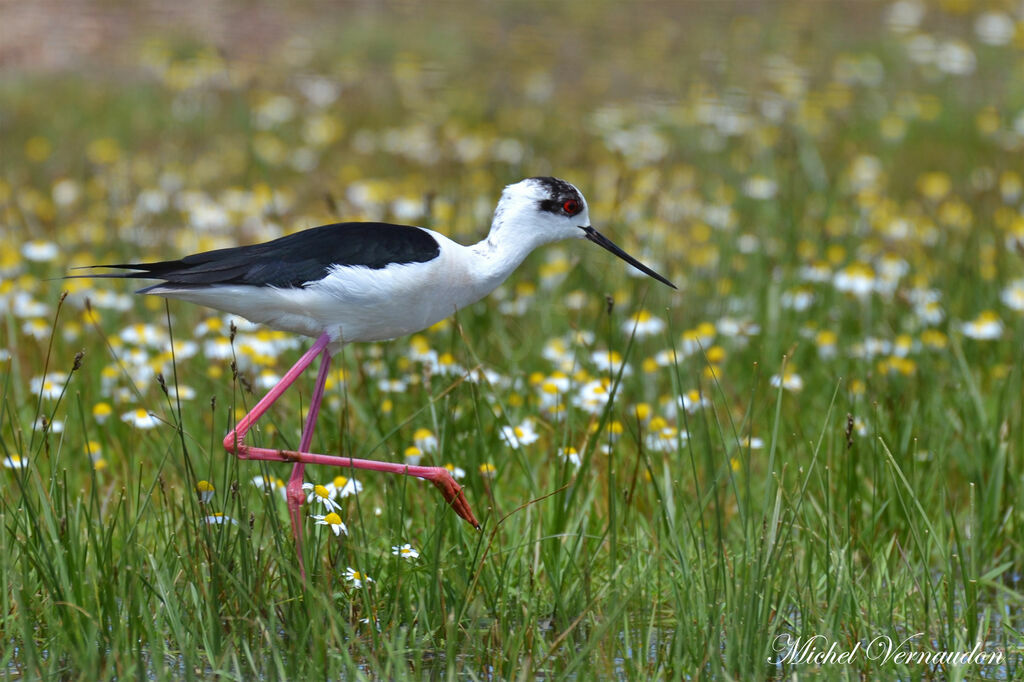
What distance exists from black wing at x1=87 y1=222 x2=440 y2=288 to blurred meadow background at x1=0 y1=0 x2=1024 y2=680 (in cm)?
34

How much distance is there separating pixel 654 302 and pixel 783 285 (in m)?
0.59

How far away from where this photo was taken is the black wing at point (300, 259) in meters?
3.55

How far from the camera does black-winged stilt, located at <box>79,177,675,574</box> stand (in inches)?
139

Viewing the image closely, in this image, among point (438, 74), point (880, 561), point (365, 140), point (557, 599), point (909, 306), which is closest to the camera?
point (557, 599)

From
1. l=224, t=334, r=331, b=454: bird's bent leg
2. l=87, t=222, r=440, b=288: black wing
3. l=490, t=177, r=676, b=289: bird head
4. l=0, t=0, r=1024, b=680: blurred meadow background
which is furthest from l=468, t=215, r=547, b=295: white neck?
l=224, t=334, r=331, b=454: bird's bent leg

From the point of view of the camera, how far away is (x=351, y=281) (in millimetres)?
3529

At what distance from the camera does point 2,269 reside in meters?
6.45

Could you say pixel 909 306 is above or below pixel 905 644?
above

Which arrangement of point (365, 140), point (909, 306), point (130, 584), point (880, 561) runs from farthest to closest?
point (365, 140)
point (909, 306)
point (880, 561)
point (130, 584)

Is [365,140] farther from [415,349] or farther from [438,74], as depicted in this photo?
[415,349]

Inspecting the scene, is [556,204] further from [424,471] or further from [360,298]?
[424,471]

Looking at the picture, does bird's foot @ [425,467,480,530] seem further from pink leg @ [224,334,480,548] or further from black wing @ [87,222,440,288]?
black wing @ [87,222,440,288]

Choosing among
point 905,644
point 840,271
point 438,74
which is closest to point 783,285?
point 840,271
